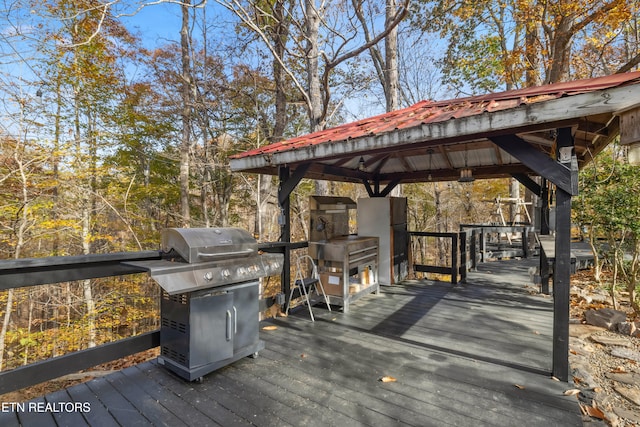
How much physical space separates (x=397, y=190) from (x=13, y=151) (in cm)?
874

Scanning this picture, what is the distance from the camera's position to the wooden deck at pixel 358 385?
2.04m

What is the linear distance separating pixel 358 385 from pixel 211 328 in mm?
1281

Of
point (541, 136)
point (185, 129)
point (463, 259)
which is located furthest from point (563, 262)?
point (185, 129)

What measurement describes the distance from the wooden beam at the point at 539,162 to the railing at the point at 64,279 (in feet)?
10.2

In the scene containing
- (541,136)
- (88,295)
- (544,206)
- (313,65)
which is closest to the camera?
(541,136)

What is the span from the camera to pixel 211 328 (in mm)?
2520

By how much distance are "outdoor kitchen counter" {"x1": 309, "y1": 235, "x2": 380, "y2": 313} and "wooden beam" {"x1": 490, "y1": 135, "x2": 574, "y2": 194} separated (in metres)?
2.21

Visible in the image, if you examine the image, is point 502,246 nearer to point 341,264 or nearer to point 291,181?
point 341,264

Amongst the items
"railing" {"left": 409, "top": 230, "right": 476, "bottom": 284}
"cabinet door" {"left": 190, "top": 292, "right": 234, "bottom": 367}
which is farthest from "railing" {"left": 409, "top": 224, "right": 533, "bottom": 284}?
"cabinet door" {"left": 190, "top": 292, "right": 234, "bottom": 367}

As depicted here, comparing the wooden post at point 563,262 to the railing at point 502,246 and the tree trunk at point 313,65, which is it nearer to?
the railing at point 502,246

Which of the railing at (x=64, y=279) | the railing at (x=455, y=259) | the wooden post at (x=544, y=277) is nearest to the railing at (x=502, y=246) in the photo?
the railing at (x=455, y=259)

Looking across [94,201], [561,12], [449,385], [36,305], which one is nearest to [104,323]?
[36,305]

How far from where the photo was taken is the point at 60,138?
23.9 feet

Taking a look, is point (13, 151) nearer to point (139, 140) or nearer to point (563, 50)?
point (139, 140)
